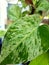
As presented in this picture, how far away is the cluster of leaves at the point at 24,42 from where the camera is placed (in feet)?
0.76

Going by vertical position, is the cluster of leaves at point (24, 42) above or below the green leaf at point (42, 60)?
above

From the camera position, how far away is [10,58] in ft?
0.75

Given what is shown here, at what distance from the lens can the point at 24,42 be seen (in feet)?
0.80

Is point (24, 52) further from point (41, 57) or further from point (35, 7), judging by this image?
point (35, 7)

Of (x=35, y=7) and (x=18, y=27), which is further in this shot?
(x=35, y=7)

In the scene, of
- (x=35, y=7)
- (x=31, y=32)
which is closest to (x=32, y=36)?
(x=31, y=32)

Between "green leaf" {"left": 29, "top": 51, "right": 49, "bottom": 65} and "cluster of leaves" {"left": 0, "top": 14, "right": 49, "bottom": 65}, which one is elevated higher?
"cluster of leaves" {"left": 0, "top": 14, "right": 49, "bottom": 65}

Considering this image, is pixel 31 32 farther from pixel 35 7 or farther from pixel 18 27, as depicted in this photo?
pixel 35 7

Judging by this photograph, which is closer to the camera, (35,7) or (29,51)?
(29,51)

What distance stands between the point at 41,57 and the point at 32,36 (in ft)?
0.20

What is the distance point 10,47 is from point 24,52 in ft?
0.08

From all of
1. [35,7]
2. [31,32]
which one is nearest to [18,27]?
[31,32]

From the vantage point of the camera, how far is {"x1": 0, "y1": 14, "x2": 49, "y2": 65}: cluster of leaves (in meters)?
0.23

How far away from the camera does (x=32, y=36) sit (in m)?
0.26
